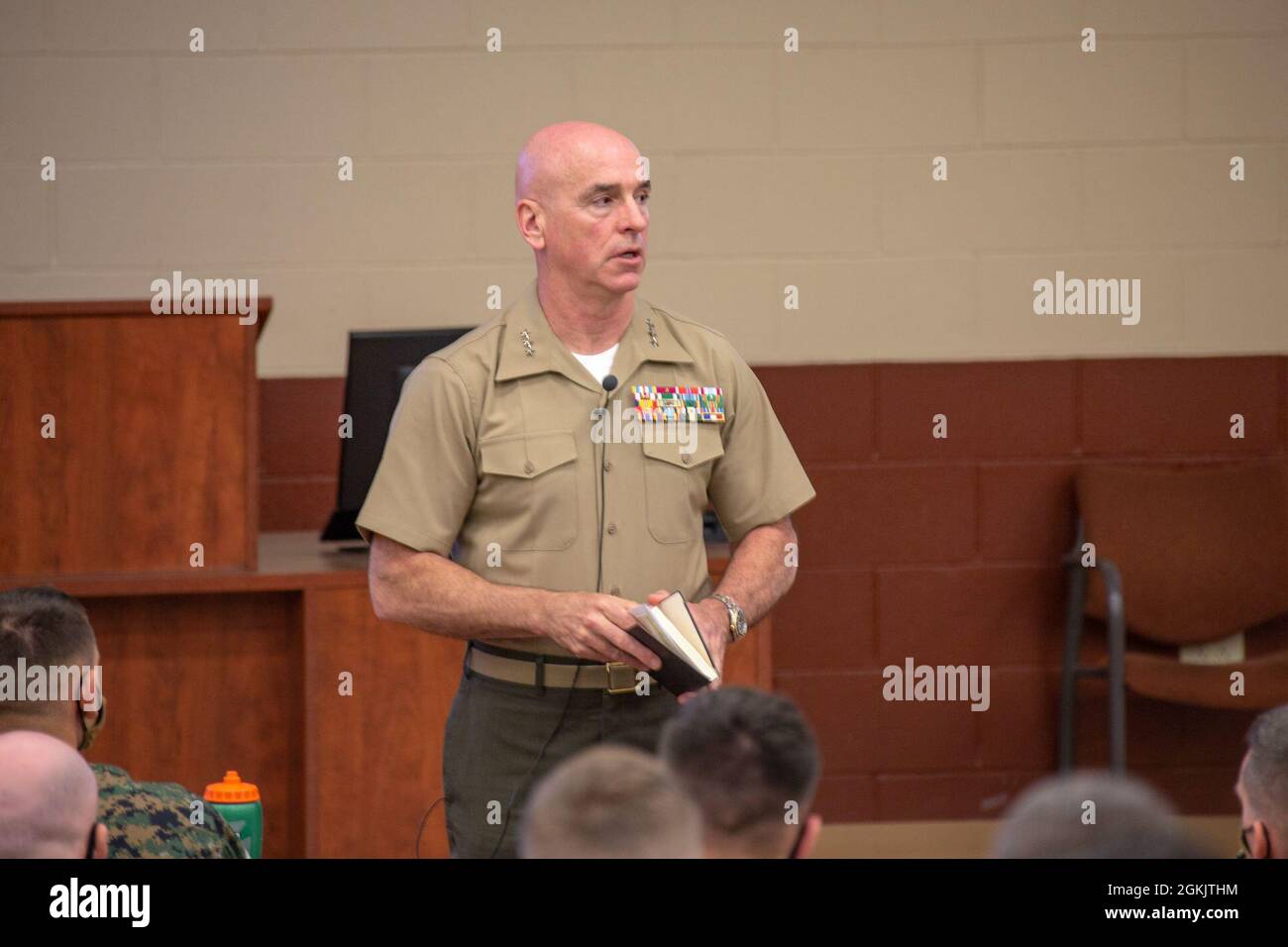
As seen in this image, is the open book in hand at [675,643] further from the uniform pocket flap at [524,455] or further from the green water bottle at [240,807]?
the green water bottle at [240,807]

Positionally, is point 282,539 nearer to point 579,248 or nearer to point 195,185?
point 195,185

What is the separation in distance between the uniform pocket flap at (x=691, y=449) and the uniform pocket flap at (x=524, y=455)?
13cm

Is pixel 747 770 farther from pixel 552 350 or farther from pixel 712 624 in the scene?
pixel 552 350

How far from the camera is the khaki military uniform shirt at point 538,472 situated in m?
2.40

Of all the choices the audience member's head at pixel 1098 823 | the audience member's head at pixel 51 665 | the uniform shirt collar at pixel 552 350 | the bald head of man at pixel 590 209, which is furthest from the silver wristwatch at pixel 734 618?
the audience member's head at pixel 1098 823

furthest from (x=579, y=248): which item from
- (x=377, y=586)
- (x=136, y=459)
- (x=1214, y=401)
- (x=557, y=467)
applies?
(x=1214, y=401)

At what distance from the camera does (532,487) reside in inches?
94.9

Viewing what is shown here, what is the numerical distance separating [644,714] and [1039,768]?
7.91 ft

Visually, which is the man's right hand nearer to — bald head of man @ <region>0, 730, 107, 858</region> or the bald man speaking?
the bald man speaking

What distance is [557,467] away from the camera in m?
2.42

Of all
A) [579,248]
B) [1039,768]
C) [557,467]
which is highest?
[579,248]
